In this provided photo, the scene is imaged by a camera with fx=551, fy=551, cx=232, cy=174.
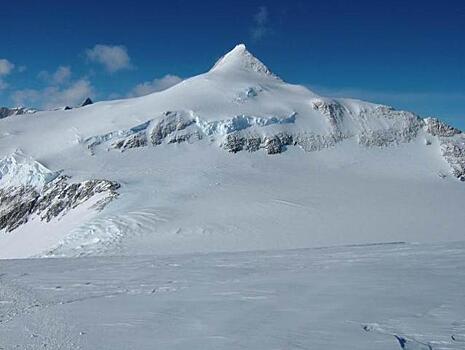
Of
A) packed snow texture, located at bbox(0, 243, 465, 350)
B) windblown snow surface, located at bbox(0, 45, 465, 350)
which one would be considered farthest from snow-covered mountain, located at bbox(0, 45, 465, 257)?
packed snow texture, located at bbox(0, 243, 465, 350)

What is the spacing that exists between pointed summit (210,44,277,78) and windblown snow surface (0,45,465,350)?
1.38 feet

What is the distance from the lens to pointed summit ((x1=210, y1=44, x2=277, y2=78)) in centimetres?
8706

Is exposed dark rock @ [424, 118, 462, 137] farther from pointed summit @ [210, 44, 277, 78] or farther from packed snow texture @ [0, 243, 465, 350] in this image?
packed snow texture @ [0, 243, 465, 350]

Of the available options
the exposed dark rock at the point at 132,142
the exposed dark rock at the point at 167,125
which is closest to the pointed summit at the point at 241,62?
the exposed dark rock at the point at 167,125

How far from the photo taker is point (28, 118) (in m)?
76.6

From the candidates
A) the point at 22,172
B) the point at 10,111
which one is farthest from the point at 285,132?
the point at 10,111

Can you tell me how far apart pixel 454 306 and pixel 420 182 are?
4695cm

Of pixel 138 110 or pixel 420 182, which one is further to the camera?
pixel 138 110

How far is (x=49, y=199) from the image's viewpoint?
49156 millimetres

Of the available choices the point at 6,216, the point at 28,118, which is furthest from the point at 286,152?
the point at 28,118

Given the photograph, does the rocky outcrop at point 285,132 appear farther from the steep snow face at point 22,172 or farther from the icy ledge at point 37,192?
the icy ledge at point 37,192

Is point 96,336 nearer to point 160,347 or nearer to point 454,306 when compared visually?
point 160,347

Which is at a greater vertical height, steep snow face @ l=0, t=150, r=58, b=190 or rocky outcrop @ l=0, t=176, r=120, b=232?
steep snow face @ l=0, t=150, r=58, b=190

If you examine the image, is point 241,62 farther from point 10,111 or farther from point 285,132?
point 10,111
